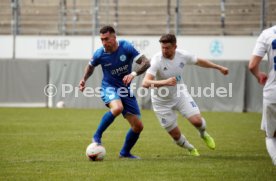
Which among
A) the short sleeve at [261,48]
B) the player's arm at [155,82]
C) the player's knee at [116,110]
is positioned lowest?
the player's knee at [116,110]

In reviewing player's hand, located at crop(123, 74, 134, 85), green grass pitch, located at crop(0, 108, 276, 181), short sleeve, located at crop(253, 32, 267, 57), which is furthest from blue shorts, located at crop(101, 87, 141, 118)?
short sleeve, located at crop(253, 32, 267, 57)

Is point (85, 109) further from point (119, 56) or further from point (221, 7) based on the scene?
point (119, 56)

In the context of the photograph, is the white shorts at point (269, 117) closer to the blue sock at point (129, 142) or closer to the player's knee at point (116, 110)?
the player's knee at point (116, 110)

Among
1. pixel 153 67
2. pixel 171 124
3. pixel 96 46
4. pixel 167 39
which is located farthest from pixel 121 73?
pixel 96 46

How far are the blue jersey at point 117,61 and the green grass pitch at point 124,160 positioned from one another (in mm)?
1281

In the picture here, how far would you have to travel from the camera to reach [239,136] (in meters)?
16.3

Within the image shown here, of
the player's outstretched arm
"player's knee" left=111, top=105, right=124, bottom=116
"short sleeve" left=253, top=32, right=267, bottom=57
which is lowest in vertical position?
"player's knee" left=111, top=105, right=124, bottom=116

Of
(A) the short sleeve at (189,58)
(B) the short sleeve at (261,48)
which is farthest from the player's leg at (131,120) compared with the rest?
(B) the short sleeve at (261,48)

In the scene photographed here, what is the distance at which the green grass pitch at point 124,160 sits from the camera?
9180 millimetres

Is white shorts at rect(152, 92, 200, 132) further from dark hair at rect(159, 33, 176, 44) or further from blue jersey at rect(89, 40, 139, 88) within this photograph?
dark hair at rect(159, 33, 176, 44)

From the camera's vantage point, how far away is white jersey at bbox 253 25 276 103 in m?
8.68

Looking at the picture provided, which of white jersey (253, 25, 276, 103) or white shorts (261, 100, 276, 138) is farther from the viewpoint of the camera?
white shorts (261, 100, 276, 138)

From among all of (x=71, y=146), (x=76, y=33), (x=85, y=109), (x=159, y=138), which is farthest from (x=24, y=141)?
(x=76, y=33)

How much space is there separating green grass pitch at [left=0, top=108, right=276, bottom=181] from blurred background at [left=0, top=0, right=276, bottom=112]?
743 cm
